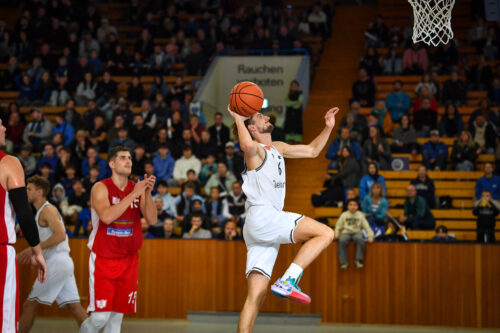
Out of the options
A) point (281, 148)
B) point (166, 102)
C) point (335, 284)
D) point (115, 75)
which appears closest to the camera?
point (281, 148)

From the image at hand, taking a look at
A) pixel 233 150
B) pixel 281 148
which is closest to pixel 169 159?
pixel 233 150

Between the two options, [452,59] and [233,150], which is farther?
[452,59]

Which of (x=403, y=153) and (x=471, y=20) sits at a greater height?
(x=471, y=20)

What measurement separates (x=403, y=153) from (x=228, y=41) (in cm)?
723

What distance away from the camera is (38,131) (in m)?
17.0

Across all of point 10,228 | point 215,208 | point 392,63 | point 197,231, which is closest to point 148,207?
point 10,228

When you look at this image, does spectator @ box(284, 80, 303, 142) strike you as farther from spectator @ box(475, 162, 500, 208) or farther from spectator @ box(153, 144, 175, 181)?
spectator @ box(475, 162, 500, 208)

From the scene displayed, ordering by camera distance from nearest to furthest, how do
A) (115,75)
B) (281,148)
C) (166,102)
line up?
(281,148) → (166,102) → (115,75)

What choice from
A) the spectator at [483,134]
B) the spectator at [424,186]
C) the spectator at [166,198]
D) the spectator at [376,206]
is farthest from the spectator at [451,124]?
the spectator at [166,198]

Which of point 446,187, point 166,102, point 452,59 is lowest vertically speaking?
point 446,187

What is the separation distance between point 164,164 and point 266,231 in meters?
8.73

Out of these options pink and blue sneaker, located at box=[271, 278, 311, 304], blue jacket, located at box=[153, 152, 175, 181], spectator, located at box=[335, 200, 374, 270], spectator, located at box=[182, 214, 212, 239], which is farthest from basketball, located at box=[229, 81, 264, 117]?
blue jacket, located at box=[153, 152, 175, 181]

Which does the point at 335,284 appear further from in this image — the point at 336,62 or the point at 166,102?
the point at 336,62

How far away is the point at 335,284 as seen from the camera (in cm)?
1134
